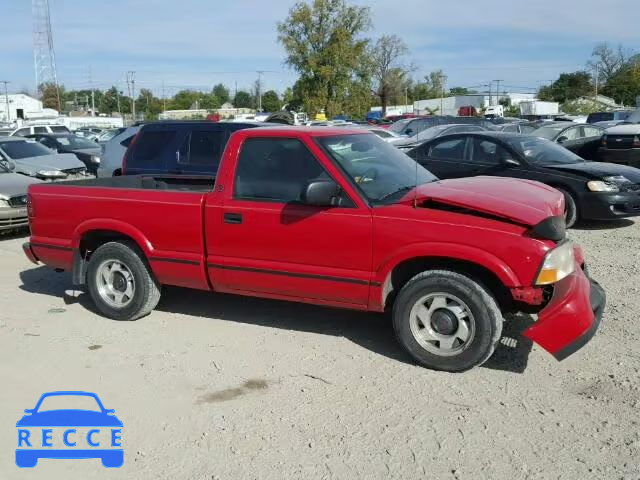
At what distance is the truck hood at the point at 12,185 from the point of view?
9.70m

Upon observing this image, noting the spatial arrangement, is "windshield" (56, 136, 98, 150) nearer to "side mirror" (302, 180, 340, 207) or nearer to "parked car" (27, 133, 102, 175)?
"parked car" (27, 133, 102, 175)

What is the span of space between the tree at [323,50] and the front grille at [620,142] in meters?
31.2

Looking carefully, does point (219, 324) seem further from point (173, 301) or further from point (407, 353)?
point (407, 353)

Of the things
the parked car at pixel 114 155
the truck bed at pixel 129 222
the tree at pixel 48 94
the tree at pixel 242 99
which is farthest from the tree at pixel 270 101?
the truck bed at pixel 129 222

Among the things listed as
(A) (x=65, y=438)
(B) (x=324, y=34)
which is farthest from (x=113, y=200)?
(B) (x=324, y=34)

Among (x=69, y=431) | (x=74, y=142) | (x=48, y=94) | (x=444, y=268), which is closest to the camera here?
(x=69, y=431)

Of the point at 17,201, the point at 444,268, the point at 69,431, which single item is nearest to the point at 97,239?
the point at 69,431

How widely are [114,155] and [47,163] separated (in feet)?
16.0

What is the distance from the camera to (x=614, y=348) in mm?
4730

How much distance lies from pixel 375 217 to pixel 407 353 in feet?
3.36

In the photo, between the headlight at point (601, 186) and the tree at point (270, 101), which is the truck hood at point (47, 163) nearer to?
the headlight at point (601, 186)

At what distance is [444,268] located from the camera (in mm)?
4430

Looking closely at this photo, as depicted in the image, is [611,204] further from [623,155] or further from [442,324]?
[442,324]

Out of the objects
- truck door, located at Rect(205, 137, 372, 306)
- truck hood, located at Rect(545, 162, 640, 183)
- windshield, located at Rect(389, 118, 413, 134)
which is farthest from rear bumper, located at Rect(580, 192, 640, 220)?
windshield, located at Rect(389, 118, 413, 134)
